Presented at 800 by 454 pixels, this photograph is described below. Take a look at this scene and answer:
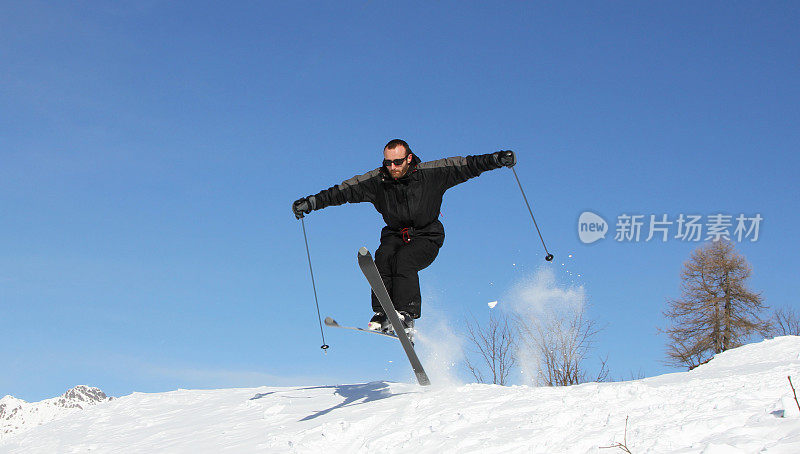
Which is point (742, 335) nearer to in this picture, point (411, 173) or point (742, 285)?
point (742, 285)

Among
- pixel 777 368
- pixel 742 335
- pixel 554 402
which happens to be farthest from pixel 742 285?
pixel 554 402

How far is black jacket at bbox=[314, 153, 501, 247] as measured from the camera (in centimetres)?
690

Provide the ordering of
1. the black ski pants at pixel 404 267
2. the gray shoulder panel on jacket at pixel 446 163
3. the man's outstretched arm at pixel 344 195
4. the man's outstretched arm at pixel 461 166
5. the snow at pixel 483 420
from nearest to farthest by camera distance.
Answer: the snow at pixel 483 420 → the black ski pants at pixel 404 267 → the man's outstretched arm at pixel 461 166 → the gray shoulder panel on jacket at pixel 446 163 → the man's outstretched arm at pixel 344 195

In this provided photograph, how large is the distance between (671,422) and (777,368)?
2102 mm

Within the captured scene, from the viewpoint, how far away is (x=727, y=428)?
3.77m

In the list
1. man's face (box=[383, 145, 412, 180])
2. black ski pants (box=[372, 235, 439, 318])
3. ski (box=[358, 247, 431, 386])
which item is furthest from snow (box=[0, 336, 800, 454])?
man's face (box=[383, 145, 412, 180])

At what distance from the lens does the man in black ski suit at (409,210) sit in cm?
669

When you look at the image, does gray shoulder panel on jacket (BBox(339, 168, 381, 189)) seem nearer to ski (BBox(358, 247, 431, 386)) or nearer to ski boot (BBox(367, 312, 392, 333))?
ski (BBox(358, 247, 431, 386))

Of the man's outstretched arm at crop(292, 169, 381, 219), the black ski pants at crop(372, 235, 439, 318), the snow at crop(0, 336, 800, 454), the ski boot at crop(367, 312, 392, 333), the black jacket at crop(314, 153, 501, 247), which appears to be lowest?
the snow at crop(0, 336, 800, 454)

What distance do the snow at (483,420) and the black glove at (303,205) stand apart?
227 cm

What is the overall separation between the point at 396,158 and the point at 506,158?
3.89 ft

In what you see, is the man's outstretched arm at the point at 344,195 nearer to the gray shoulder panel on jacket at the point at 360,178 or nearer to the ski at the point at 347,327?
the gray shoulder panel on jacket at the point at 360,178

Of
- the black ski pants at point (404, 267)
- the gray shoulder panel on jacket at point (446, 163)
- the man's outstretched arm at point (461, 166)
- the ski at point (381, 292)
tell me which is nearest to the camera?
the ski at point (381, 292)

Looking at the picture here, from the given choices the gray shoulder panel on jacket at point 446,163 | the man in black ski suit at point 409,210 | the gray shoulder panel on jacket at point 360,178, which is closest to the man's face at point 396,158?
the man in black ski suit at point 409,210
